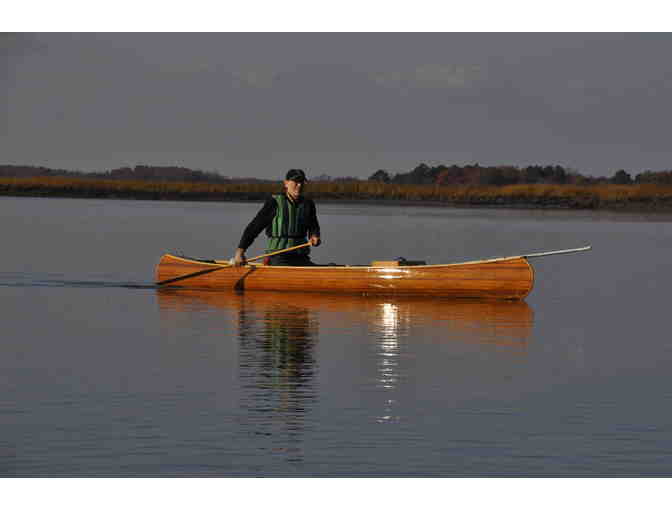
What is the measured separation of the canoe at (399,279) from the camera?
1986 centimetres

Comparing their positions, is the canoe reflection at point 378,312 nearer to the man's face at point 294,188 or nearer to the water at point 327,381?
the water at point 327,381

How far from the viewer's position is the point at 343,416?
11.1 meters

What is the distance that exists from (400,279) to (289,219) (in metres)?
1.83

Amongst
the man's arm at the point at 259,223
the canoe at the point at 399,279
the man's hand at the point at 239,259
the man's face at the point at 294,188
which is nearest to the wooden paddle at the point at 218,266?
the canoe at the point at 399,279

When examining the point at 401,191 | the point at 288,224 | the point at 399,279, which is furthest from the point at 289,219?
the point at 401,191

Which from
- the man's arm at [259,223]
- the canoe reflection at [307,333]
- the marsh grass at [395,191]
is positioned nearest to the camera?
the canoe reflection at [307,333]

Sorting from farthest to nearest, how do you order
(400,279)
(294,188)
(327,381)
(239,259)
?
(239,259) → (400,279) → (294,188) → (327,381)

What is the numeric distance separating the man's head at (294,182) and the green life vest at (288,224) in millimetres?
119

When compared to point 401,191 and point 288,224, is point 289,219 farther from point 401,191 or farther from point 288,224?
point 401,191

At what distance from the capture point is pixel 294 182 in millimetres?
19562

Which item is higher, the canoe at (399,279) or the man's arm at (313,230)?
the man's arm at (313,230)

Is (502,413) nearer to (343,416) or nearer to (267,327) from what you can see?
(343,416)

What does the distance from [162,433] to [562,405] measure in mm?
3532

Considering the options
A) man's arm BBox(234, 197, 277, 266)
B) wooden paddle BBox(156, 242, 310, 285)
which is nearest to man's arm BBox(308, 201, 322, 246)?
wooden paddle BBox(156, 242, 310, 285)
